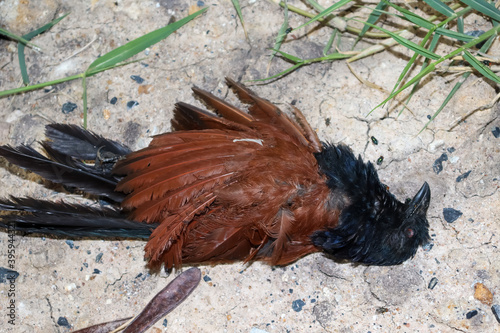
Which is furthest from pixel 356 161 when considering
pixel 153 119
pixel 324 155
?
pixel 153 119

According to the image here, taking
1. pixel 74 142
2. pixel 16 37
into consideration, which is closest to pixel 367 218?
pixel 74 142

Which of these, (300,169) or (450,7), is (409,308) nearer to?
(300,169)

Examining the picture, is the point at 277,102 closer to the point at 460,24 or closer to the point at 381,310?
the point at 460,24

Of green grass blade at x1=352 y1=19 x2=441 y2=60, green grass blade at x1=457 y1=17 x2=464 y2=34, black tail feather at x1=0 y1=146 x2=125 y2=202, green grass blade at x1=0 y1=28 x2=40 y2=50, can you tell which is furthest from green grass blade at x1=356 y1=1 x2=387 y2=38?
green grass blade at x1=0 y1=28 x2=40 y2=50

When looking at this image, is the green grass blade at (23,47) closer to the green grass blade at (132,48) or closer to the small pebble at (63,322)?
the green grass blade at (132,48)

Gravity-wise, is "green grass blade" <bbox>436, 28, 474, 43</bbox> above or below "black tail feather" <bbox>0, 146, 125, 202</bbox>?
above

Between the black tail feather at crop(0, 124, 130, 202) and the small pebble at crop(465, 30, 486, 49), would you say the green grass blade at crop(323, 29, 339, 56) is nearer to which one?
the small pebble at crop(465, 30, 486, 49)
